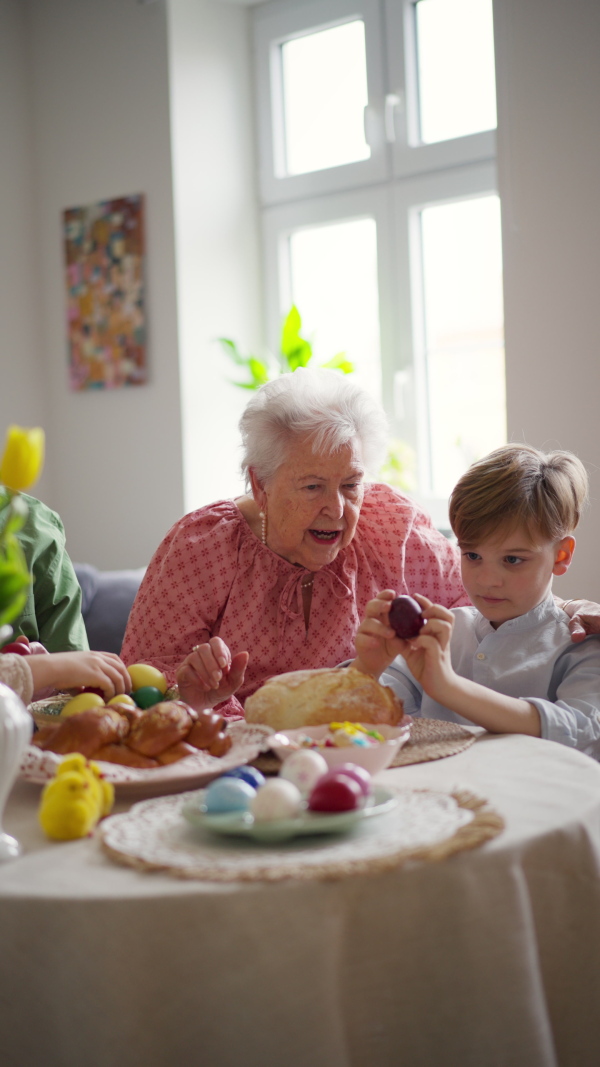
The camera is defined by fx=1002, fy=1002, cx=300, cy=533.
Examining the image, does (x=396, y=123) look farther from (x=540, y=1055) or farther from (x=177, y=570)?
(x=540, y=1055)

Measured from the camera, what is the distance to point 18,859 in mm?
882

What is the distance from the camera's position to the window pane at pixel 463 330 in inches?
134

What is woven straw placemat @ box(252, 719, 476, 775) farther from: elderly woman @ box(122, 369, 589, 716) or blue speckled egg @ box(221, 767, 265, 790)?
elderly woman @ box(122, 369, 589, 716)

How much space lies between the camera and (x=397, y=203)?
3520 millimetres

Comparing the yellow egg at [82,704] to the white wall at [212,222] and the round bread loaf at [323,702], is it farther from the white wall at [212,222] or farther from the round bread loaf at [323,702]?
the white wall at [212,222]

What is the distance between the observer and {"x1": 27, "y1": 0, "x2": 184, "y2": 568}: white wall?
3.67 meters

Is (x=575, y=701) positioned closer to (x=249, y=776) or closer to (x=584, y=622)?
(x=584, y=622)

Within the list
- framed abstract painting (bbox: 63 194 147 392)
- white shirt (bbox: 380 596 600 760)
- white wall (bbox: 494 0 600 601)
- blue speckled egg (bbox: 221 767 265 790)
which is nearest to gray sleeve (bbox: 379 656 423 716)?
white shirt (bbox: 380 596 600 760)

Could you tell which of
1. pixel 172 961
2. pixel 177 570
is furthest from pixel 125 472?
pixel 172 961

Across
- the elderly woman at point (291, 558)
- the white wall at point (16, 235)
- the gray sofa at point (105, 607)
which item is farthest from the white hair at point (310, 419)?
the white wall at point (16, 235)

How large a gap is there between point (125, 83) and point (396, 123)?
104cm

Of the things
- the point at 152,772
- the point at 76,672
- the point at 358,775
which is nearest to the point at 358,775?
the point at 358,775

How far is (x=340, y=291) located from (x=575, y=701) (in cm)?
267

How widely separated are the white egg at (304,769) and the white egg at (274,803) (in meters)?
0.04
